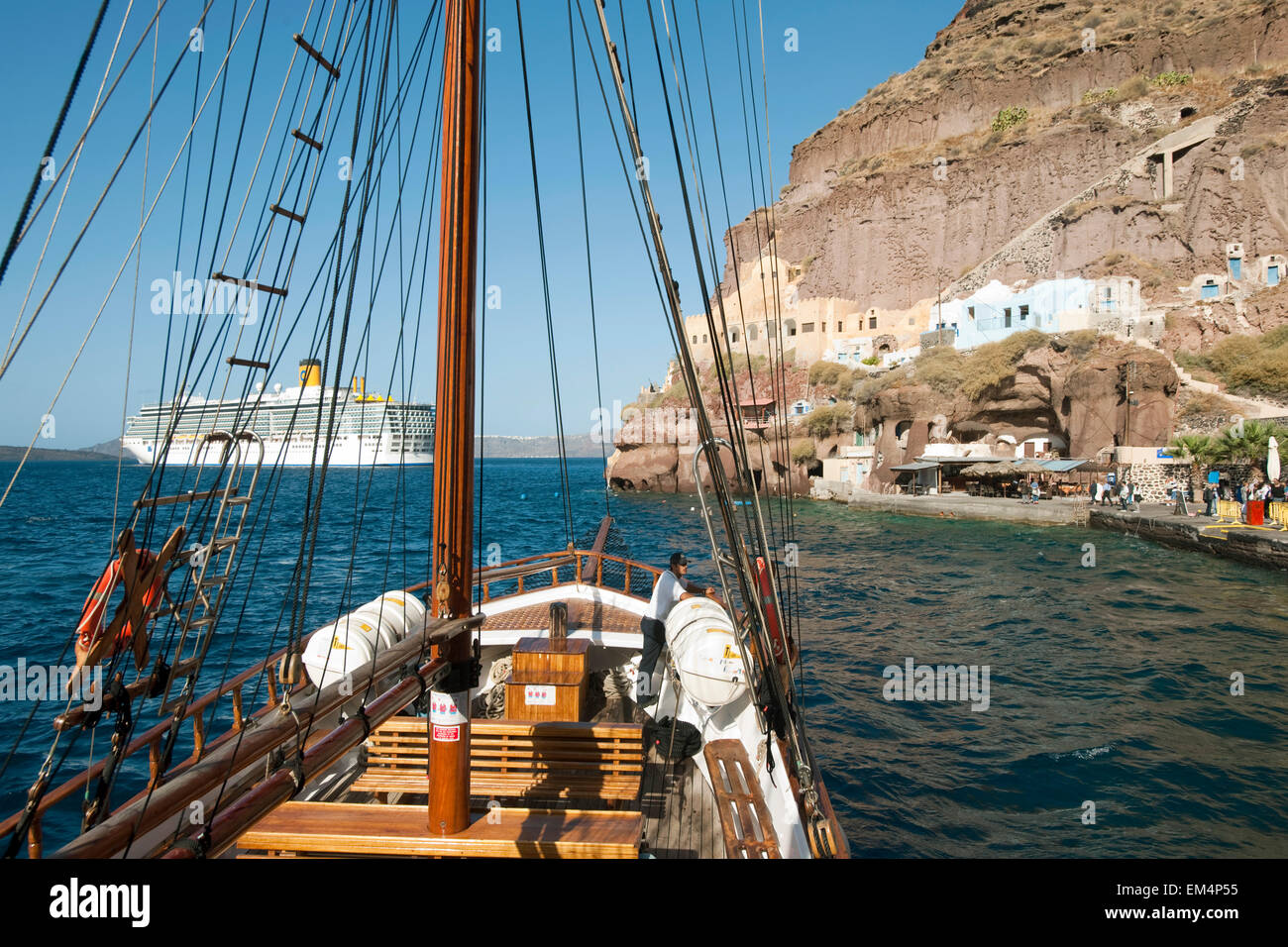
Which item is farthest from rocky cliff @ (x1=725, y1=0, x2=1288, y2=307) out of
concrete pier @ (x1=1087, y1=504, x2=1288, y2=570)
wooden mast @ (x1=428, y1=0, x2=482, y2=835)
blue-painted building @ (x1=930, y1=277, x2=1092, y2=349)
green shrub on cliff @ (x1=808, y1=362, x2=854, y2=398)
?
wooden mast @ (x1=428, y1=0, x2=482, y2=835)

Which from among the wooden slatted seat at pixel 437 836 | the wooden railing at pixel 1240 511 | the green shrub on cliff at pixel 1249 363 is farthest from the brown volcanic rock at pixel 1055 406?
the wooden slatted seat at pixel 437 836

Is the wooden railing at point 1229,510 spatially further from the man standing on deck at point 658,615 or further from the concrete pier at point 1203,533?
the man standing on deck at point 658,615

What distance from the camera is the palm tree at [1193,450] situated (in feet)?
103

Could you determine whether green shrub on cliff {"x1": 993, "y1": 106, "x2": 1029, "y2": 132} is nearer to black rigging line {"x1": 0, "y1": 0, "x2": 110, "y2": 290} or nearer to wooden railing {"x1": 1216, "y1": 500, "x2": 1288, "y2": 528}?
wooden railing {"x1": 1216, "y1": 500, "x2": 1288, "y2": 528}

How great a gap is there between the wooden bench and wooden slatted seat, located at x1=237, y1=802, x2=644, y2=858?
1287 mm

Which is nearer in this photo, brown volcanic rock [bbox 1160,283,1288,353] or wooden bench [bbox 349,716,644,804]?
wooden bench [bbox 349,716,644,804]

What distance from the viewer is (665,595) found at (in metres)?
8.04

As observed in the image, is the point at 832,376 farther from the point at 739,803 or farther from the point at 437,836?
the point at 437,836

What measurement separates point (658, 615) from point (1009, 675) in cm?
918

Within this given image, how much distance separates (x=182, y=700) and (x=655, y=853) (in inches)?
135

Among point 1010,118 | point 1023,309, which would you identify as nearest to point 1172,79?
point 1010,118

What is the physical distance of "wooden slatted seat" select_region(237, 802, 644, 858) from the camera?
3980 millimetres

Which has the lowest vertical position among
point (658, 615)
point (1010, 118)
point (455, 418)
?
point (658, 615)
